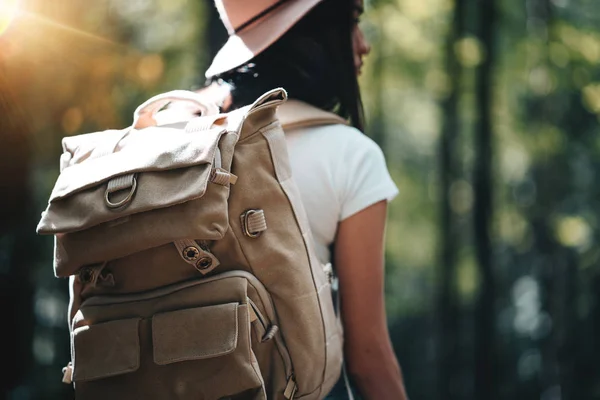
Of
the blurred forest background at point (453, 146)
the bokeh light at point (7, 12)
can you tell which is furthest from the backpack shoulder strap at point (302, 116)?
the bokeh light at point (7, 12)

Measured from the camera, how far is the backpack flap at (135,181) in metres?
1.27

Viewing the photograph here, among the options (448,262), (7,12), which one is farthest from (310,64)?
(448,262)

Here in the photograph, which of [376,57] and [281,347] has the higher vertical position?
[281,347]

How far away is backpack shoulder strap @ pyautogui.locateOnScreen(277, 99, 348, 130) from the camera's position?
1583mm

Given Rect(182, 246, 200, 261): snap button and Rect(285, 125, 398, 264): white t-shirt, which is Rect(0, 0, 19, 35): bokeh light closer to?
Rect(285, 125, 398, 264): white t-shirt

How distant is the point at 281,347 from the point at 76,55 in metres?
4.81

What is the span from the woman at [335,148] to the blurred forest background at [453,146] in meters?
3.21

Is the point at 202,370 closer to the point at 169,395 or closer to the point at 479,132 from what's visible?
the point at 169,395

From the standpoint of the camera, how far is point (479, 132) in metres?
7.97

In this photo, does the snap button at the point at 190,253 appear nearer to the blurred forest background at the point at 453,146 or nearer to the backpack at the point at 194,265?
the backpack at the point at 194,265

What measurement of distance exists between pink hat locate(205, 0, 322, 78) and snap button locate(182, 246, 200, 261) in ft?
1.80

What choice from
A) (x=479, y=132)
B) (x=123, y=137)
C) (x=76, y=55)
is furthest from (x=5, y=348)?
(x=479, y=132)

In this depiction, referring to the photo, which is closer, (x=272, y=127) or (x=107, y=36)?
(x=272, y=127)

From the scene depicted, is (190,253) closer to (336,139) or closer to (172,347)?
(172,347)
